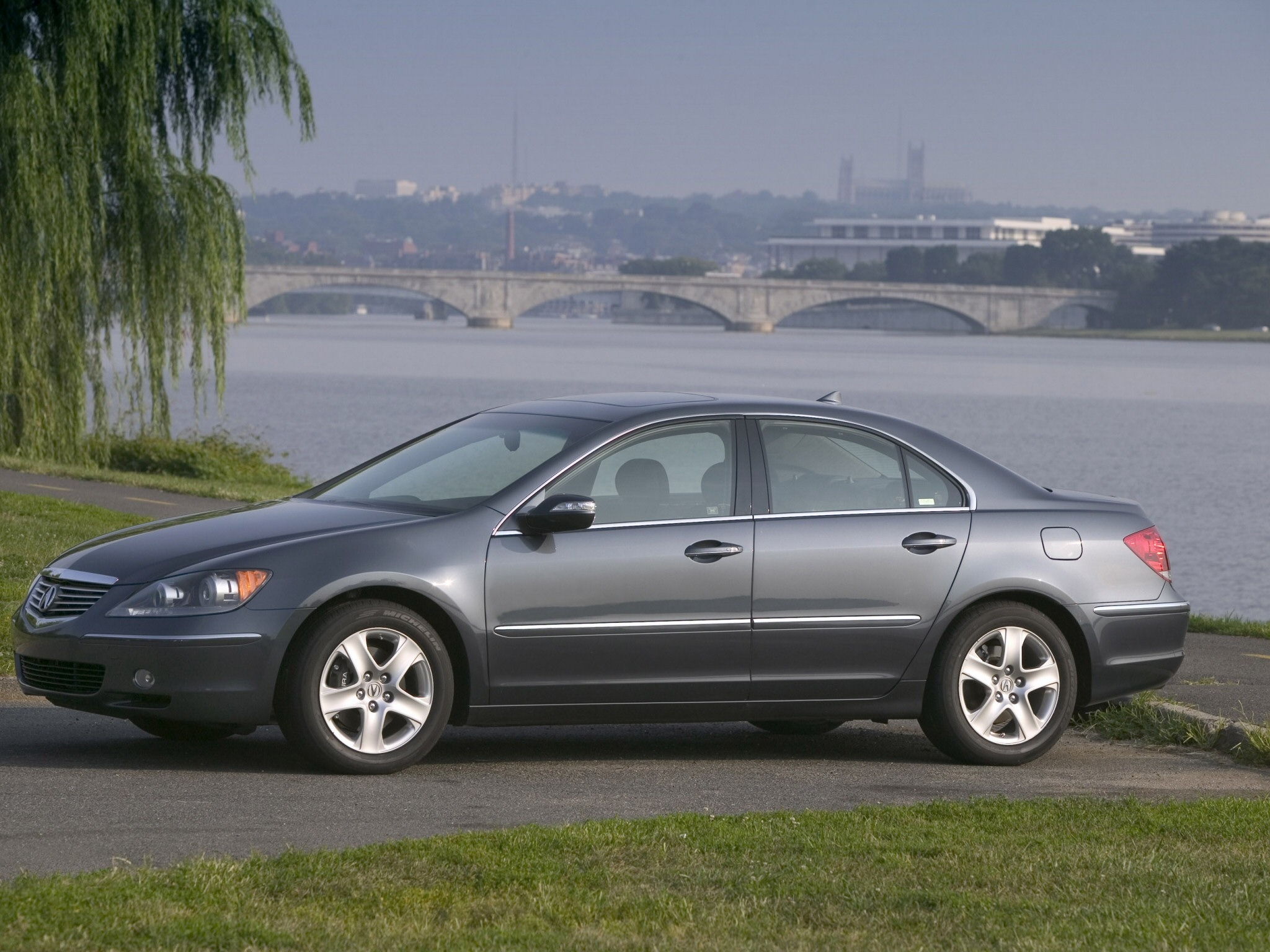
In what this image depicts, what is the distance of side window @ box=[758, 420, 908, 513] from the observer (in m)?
A: 7.18

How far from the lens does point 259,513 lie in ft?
23.1

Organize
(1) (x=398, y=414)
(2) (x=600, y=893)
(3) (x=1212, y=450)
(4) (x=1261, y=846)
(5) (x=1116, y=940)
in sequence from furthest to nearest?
(1) (x=398, y=414) → (3) (x=1212, y=450) → (4) (x=1261, y=846) → (2) (x=600, y=893) → (5) (x=1116, y=940)

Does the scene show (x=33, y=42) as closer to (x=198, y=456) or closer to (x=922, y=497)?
(x=198, y=456)

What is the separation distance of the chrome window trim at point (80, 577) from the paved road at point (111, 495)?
1006 cm

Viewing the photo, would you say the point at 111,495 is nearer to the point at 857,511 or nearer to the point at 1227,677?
the point at 1227,677

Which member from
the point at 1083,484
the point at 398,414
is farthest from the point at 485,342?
the point at 1083,484

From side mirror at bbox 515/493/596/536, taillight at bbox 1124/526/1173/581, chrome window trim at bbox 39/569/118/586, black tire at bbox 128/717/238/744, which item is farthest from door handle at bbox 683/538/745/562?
chrome window trim at bbox 39/569/118/586

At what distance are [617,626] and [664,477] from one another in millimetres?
637

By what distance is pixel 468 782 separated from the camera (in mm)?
6555

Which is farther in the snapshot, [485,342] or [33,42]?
[485,342]

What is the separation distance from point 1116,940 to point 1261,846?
132 cm

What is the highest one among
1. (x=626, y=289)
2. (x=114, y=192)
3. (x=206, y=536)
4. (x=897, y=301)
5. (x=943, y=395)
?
(x=114, y=192)

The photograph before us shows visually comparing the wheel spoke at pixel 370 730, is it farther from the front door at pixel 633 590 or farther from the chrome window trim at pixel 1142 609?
the chrome window trim at pixel 1142 609

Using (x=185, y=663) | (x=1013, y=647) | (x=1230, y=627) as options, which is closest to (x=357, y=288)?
(x=1230, y=627)
